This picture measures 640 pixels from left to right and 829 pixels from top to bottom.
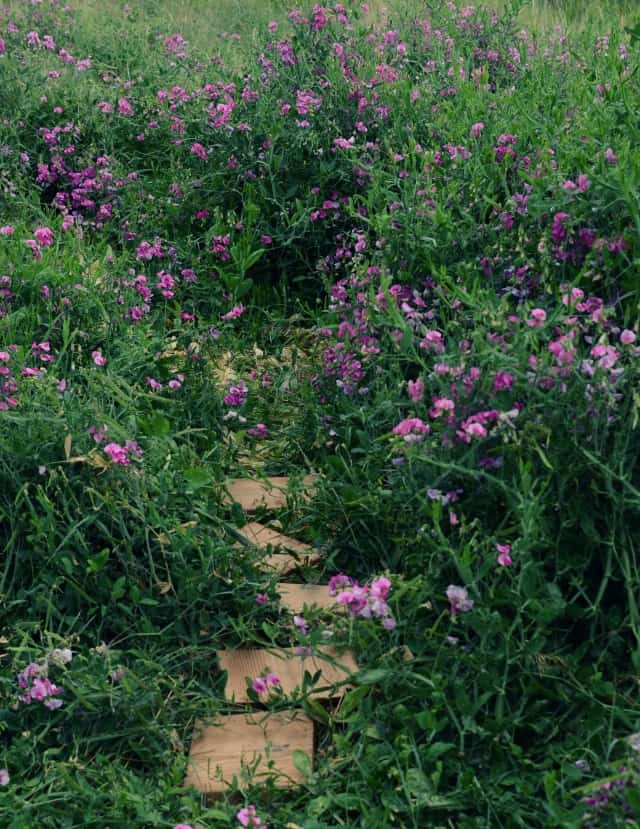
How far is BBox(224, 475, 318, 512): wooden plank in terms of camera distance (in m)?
2.86

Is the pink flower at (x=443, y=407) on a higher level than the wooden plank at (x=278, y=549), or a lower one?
higher

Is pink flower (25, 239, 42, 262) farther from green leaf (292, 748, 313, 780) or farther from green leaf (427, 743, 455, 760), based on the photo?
green leaf (427, 743, 455, 760)

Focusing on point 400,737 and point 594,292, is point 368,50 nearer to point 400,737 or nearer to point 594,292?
point 594,292

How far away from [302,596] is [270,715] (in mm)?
373

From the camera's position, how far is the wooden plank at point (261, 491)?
112 inches

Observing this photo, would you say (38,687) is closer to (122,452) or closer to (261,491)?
(122,452)

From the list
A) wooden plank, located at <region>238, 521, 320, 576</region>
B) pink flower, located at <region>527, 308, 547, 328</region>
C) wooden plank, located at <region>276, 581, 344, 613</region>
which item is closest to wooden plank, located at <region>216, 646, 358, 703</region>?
wooden plank, located at <region>276, 581, 344, 613</region>

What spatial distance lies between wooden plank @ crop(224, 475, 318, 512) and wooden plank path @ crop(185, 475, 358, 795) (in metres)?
0.17

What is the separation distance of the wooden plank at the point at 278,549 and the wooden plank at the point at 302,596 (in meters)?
0.05

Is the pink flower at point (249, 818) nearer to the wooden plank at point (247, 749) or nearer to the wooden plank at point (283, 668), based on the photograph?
the wooden plank at point (247, 749)

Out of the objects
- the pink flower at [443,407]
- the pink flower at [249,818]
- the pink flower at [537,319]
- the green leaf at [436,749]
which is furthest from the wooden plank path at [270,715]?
the pink flower at [537,319]

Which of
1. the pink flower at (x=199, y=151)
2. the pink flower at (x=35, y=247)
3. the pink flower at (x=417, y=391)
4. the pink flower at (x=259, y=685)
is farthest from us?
the pink flower at (x=199, y=151)

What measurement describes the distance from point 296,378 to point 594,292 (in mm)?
1101

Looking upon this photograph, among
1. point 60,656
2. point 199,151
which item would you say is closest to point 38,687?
point 60,656
